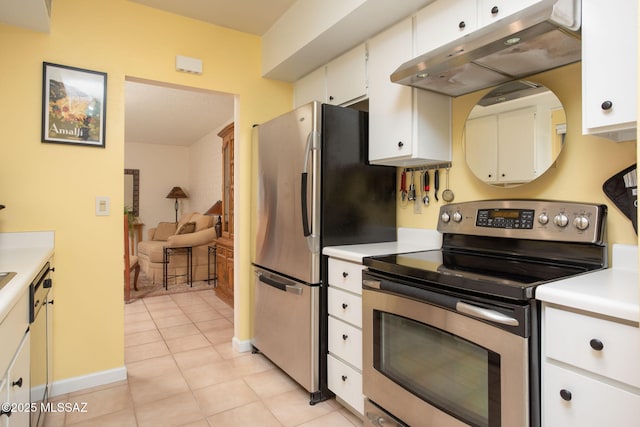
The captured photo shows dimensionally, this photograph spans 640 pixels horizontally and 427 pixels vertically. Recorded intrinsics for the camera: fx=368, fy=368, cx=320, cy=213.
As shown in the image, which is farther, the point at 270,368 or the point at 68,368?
the point at 270,368

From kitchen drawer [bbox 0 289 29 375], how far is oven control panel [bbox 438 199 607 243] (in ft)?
5.97

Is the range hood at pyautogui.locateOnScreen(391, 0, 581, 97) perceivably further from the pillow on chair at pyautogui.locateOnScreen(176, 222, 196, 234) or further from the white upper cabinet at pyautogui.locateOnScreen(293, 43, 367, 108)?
the pillow on chair at pyautogui.locateOnScreen(176, 222, 196, 234)

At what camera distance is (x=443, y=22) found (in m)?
1.73

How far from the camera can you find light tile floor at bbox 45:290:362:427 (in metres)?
1.94

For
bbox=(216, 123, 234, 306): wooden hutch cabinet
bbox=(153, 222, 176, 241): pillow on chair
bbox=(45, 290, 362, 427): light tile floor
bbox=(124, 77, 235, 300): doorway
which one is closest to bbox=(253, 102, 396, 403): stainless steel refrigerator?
bbox=(45, 290, 362, 427): light tile floor

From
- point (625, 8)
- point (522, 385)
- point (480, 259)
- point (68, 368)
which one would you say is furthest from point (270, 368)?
point (625, 8)

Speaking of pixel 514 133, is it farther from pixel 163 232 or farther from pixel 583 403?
pixel 163 232

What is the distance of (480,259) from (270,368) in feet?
5.38

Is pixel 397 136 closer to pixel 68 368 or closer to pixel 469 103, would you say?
pixel 469 103

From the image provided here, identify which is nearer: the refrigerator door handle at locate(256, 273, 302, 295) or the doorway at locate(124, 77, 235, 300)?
the refrigerator door handle at locate(256, 273, 302, 295)

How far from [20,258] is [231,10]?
1.97 metres

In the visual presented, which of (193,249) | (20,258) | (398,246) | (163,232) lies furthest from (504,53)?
(163,232)

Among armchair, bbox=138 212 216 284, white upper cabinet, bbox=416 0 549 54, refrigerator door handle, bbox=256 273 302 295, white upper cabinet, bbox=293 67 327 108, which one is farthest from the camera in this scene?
armchair, bbox=138 212 216 284

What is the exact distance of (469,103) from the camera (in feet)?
6.46
